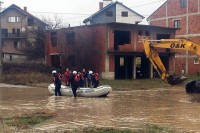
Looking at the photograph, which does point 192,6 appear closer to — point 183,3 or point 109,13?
point 183,3

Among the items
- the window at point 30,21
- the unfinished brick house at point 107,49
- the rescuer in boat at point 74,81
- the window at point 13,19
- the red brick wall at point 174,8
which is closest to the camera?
the rescuer in boat at point 74,81

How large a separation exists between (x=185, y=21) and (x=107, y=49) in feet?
55.5

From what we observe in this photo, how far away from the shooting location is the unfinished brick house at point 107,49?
1853 inches

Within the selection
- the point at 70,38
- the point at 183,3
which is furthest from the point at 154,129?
the point at 183,3

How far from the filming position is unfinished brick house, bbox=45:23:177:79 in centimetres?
4706

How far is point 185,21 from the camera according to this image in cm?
5894

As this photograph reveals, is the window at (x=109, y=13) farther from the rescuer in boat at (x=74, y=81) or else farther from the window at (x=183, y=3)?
the rescuer in boat at (x=74, y=81)

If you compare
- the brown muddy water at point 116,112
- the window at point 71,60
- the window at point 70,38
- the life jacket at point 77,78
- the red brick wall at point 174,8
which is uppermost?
the red brick wall at point 174,8

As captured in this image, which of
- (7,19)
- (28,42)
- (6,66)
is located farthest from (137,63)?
(7,19)

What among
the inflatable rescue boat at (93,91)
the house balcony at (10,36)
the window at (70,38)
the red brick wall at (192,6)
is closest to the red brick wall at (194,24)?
the red brick wall at (192,6)

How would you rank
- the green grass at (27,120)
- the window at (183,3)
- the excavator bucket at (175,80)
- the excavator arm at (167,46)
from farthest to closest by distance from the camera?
the window at (183,3) < the excavator bucket at (175,80) < the excavator arm at (167,46) < the green grass at (27,120)

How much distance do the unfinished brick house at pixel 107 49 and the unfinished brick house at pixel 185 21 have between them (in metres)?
5.51

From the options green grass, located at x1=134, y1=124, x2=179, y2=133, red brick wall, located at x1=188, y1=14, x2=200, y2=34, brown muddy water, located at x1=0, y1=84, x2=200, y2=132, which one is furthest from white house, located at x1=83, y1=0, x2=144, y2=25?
green grass, located at x1=134, y1=124, x2=179, y2=133

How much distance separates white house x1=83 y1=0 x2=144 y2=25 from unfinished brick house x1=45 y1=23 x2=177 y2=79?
21.3 meters
